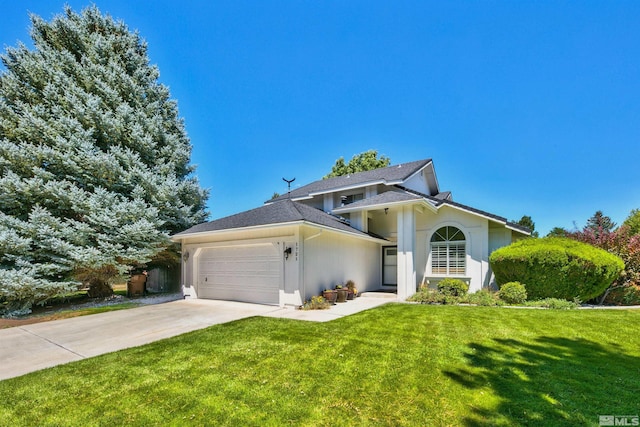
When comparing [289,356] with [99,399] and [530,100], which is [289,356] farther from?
[530,100]

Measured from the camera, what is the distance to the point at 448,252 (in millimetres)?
13125

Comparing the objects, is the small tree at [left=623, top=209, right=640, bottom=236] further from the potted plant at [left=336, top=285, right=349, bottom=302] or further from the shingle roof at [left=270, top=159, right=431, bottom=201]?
the potted plant at [left=336, top=285, right=349, bottom=302]

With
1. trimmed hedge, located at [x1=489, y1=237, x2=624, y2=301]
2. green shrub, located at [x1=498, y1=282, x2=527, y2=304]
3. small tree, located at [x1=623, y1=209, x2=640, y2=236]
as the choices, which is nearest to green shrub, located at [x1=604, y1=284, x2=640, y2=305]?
trimmed hedge, located at [x1=489, y1=237, x2=624, y2=301]

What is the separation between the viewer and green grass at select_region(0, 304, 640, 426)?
311 centimetres

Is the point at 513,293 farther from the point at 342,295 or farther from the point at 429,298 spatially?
the point at 342,295

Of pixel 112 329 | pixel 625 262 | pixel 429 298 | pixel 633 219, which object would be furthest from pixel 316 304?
pixel 633 219

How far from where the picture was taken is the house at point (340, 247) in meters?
9.99

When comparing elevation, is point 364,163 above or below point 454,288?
above

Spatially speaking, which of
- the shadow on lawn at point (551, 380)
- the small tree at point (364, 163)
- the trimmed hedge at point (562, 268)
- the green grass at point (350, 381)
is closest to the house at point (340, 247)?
the trimmed hedge at point (562, 268)

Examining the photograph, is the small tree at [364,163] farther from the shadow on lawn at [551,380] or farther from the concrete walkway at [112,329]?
the shadow on lawn at [551,380]

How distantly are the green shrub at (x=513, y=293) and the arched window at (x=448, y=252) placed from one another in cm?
236

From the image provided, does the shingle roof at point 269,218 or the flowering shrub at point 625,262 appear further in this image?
the flowering shrub at point 625,262

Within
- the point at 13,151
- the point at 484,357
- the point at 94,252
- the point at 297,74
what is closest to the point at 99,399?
the point at 484,357

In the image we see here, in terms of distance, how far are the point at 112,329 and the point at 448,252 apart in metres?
12.6
